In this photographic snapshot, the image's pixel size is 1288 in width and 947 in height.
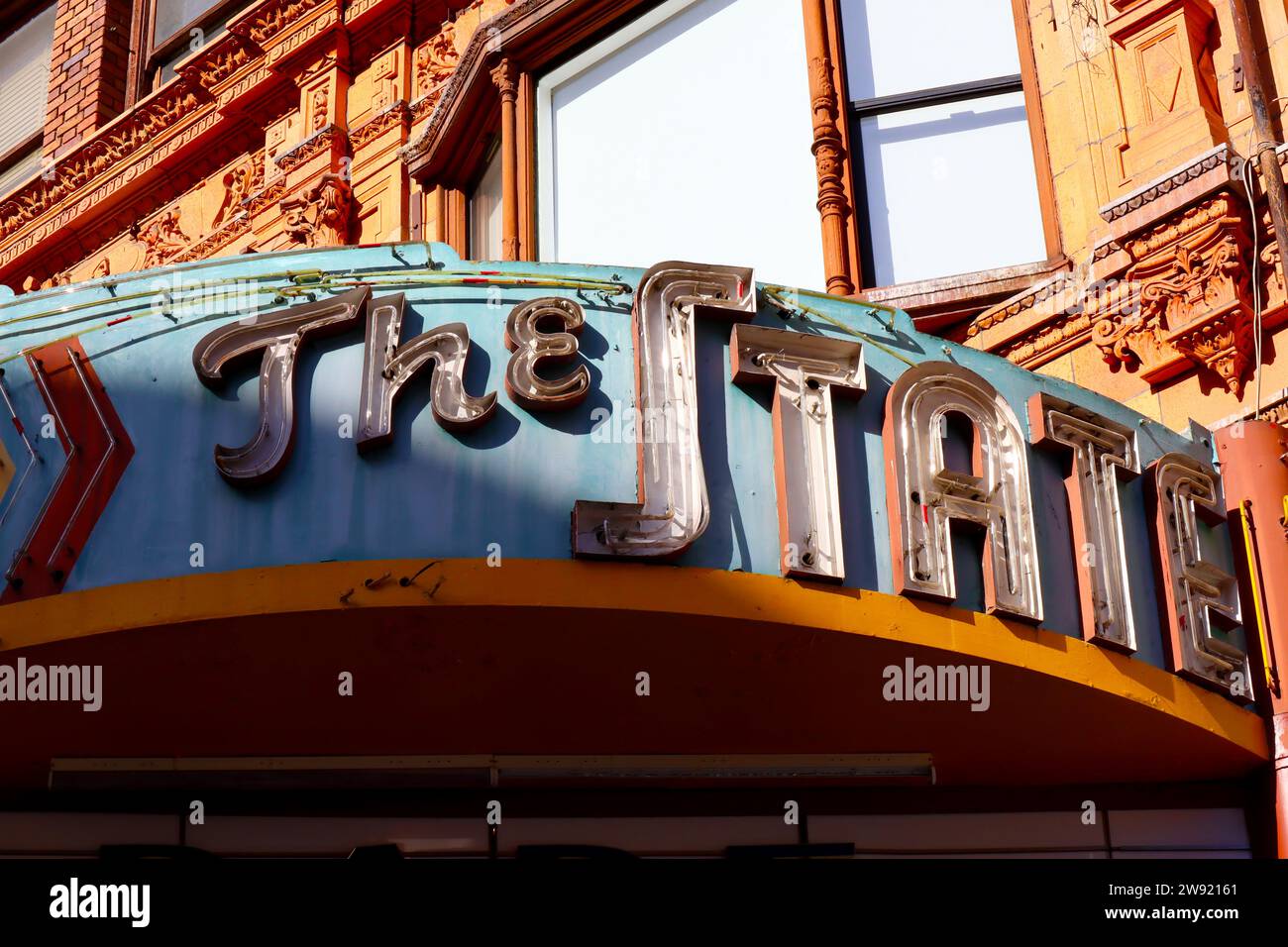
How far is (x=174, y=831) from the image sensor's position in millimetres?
9156

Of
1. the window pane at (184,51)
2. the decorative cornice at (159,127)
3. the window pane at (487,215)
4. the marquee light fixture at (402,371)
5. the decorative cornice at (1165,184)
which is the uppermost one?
the window pane at (184,51)

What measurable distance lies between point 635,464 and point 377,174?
7508mm

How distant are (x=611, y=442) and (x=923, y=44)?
17.4 feet

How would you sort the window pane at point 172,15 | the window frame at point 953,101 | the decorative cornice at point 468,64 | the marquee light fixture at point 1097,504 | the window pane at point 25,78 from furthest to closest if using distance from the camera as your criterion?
the window pane at point 25,78 → the window pane at point 172,15 → the decorative cornice at point 468,64 → the window frame at point 953,101 → the marquee light fixture at point 1097,504

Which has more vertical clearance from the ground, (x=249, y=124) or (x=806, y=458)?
(x=249, y=124)

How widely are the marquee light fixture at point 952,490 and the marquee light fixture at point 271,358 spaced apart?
258 cm

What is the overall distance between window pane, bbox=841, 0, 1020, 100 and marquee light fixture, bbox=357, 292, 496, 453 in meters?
4.77

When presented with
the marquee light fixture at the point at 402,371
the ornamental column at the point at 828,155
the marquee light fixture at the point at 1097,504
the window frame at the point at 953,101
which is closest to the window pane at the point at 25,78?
the ornamental column at the point at 828,155

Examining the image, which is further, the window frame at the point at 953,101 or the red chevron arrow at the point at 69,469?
the window frame at the point at 953,101

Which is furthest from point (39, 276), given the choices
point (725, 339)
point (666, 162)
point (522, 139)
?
point (725, 339)

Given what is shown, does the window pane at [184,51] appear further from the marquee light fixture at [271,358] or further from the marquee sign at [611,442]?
the marquee light fixture at [271,358]

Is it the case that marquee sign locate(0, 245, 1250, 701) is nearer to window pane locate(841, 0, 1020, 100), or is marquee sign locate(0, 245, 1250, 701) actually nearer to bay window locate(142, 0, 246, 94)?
window pane locate(841, 0, 1020, 100)

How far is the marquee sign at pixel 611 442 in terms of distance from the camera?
7.86m
